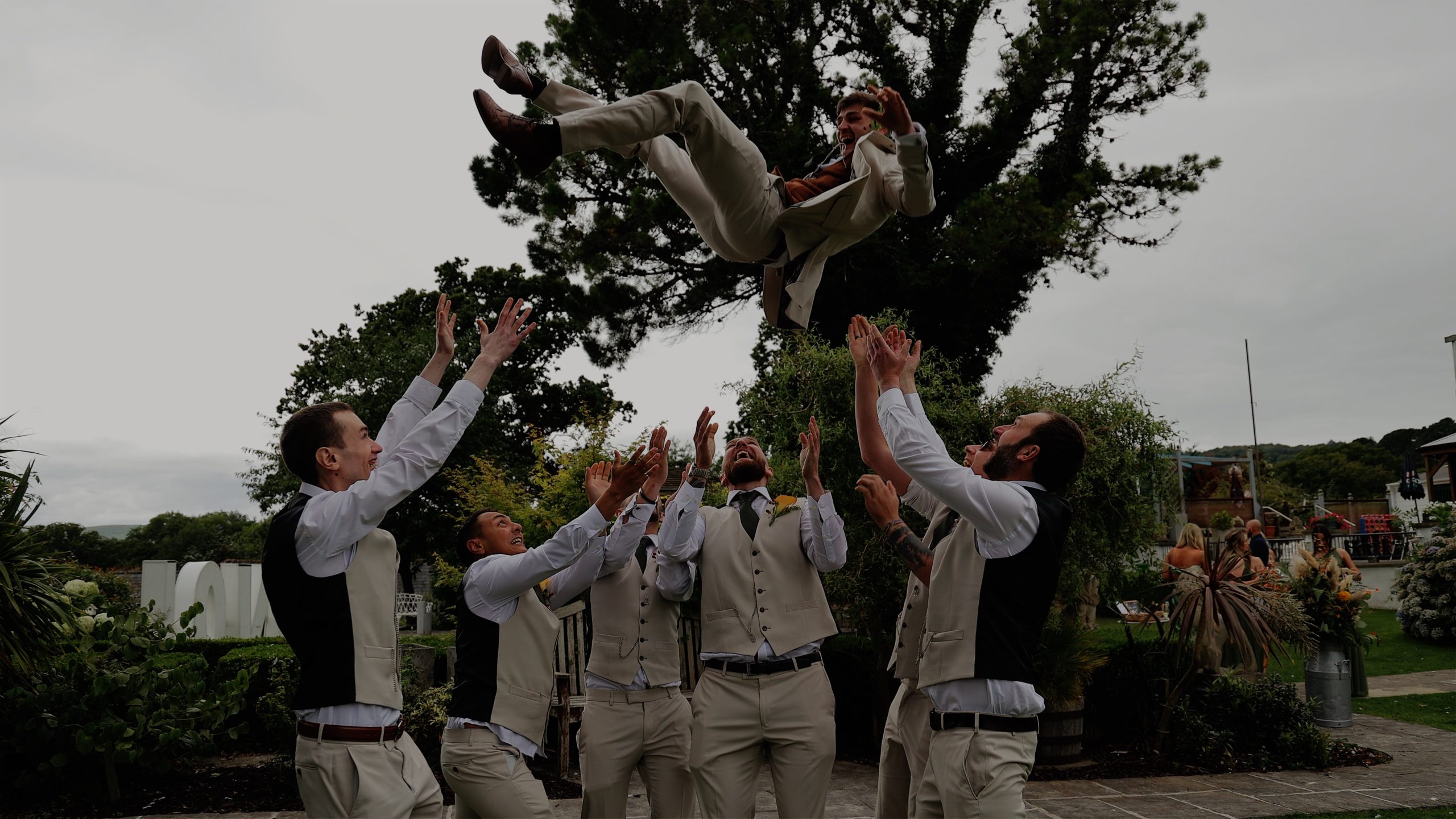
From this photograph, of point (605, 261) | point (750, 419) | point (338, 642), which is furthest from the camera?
point (605, 261)

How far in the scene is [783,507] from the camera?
4832mm

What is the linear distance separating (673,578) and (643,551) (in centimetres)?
40

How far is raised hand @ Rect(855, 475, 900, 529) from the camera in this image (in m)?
3.99

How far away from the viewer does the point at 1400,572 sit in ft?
52.4

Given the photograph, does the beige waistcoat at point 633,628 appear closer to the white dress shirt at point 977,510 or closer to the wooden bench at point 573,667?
the white dress shirt at point 977,510

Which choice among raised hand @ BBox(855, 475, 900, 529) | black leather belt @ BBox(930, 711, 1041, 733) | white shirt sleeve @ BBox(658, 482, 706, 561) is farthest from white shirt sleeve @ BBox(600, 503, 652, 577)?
black leather belt @ BBox(930, 711, 1041, 733)

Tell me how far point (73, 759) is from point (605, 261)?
350 inches

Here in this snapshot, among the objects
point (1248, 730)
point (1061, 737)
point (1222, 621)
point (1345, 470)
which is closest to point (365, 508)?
point (1061, 737)

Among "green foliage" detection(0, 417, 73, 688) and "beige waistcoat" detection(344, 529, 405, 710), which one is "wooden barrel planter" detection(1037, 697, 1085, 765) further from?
"green foliage" detection(0, 417, 73, 688)

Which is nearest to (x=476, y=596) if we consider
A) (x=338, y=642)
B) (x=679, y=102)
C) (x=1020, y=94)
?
(x=338, y=642)

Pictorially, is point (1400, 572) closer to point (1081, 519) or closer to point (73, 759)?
point (1081, 519)

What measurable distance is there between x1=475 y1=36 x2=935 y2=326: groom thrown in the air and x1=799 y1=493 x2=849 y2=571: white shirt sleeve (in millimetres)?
914

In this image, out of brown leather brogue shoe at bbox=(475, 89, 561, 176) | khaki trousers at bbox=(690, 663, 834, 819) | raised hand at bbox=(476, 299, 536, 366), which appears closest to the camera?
brown leather brogue shoe at bbox=(475, 89, 561, 176)

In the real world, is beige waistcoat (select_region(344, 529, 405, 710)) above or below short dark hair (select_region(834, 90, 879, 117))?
below
